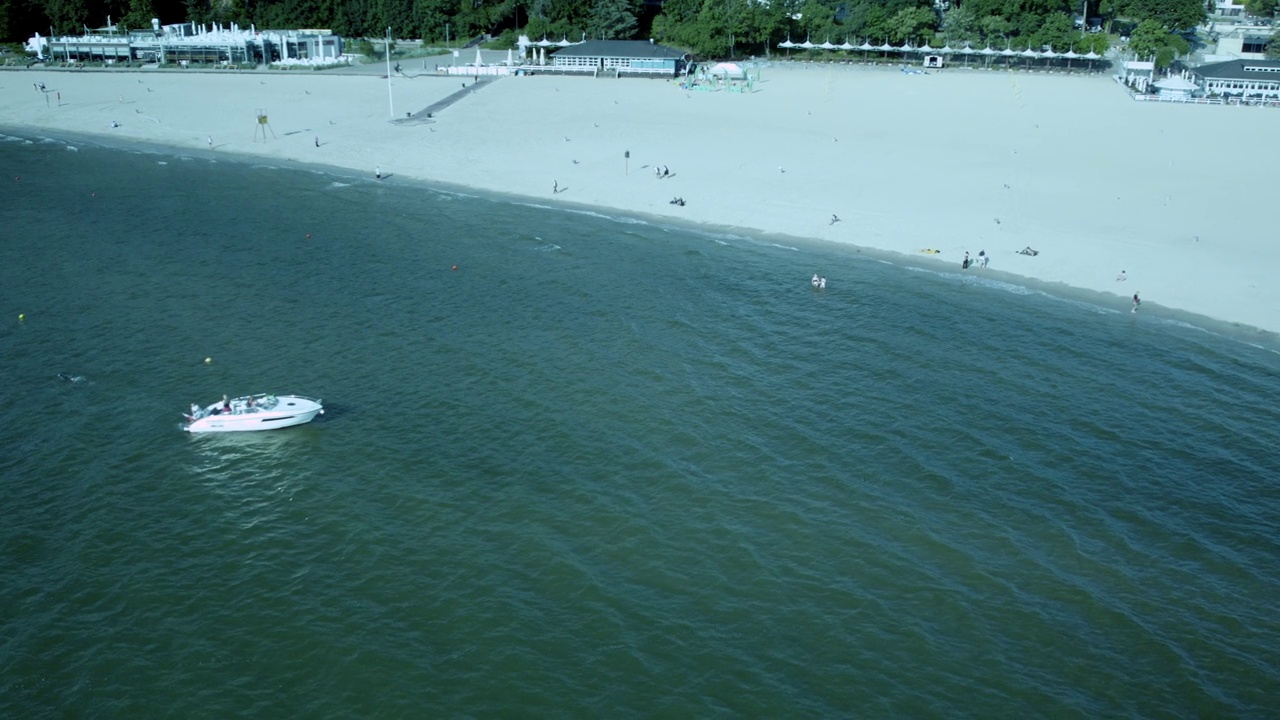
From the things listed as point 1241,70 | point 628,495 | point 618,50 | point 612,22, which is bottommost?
point 628,495

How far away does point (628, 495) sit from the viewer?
32.9m

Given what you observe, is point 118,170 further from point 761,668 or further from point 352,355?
point 761,668

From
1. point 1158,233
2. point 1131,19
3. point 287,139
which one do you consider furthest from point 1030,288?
point 1131,19

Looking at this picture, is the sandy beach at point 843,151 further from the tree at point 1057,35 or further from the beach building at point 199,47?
the beach building at point 199,47

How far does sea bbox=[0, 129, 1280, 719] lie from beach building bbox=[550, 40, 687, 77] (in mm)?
57694

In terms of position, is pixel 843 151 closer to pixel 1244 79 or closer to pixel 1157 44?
pixel 1244 79

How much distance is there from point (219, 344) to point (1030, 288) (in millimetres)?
39078

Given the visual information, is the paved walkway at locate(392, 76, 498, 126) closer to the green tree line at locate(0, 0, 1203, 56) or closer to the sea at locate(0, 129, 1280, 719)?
the green tree line at locate(0, 0, 1203, 56)

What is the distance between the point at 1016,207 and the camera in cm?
6125

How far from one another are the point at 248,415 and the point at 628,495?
46.8 feet

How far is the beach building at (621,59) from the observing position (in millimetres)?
107875

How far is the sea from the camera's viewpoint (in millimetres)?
25188

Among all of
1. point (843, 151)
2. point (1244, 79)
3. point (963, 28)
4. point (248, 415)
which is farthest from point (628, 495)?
point (963, 28)

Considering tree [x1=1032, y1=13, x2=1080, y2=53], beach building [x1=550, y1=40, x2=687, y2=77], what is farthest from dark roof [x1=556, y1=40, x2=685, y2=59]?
tree [x1=1032, y1=13, x2=1080, y2=53]
